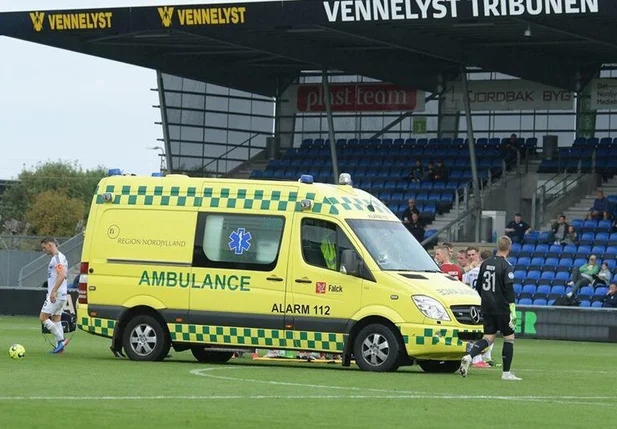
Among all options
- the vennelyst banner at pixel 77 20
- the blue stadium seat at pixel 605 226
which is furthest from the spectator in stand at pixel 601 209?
the vennelyst banner at pixel 77 20

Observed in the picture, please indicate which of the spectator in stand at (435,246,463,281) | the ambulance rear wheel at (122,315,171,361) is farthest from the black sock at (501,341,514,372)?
the ambulance rear wheel at (122,315,171,361)

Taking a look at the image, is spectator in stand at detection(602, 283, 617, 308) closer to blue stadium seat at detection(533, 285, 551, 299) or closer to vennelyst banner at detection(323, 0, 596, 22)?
blue stadium seat at detection(533, 285, 551, 299)

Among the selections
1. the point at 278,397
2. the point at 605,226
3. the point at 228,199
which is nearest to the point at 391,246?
the point at 228,199

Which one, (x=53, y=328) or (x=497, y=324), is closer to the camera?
(x=497, y=324)

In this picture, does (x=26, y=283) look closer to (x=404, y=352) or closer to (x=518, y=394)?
(x=404, y=352)

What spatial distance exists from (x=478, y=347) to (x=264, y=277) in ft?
10.3

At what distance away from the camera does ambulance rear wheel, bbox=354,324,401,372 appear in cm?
1945

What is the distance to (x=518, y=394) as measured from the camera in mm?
16266

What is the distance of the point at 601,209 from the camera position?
41344mm

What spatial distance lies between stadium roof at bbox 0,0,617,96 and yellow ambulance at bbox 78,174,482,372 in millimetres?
16438

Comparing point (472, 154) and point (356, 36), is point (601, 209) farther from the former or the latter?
point (356, 36)

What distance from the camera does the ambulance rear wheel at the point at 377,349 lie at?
1945 centimetres
